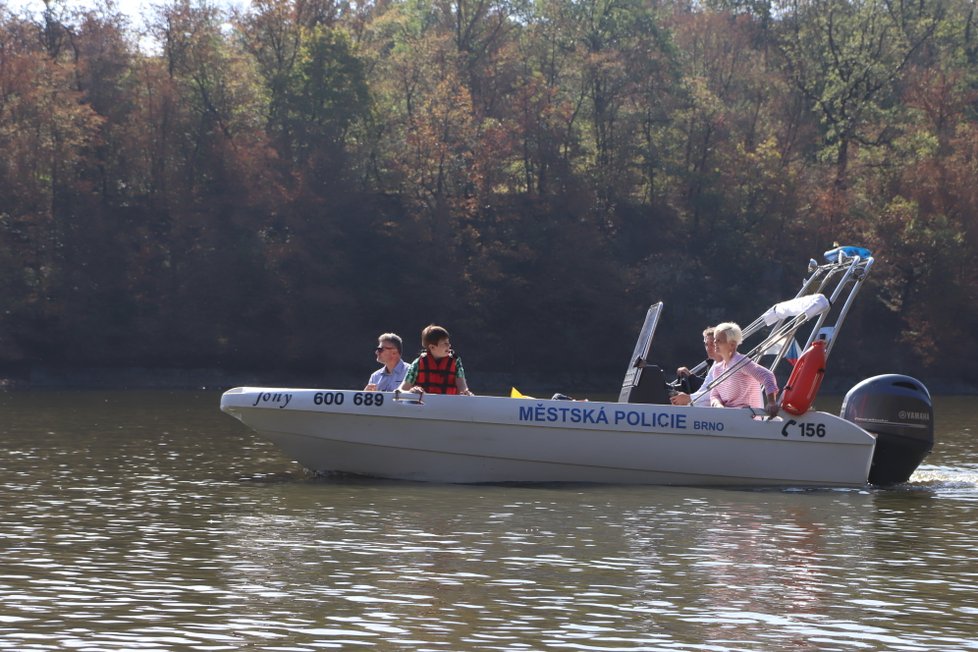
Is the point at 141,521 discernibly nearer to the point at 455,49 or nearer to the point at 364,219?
the point at 364,219

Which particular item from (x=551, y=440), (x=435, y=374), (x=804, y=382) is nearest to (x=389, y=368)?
(x=435, y=374)

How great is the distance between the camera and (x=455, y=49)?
2387 inches

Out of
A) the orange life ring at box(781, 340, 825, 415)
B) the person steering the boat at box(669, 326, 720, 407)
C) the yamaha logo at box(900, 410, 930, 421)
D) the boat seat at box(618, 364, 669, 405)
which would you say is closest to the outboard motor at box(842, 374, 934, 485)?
the yamaha logo at box(900, 410, 930, 421)

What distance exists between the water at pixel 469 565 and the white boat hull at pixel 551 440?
0.99ft

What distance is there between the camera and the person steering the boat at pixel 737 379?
15250mm

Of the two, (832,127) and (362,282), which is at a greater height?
(832,127)

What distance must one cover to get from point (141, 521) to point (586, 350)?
41.4 m

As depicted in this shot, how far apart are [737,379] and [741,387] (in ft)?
0.29

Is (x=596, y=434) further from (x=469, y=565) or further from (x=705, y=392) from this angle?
(x=469, y=565)

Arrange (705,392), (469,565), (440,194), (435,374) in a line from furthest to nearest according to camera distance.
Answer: (440,194) < (705,392) < (435,374) < (469,565)

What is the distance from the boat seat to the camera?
629 inches

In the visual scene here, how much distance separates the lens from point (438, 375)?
15.4 m

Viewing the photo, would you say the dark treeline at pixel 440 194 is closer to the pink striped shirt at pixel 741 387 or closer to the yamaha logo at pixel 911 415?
the pink striped shirt at pixel 741 387

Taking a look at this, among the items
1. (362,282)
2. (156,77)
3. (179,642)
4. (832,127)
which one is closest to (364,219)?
(362,282)
